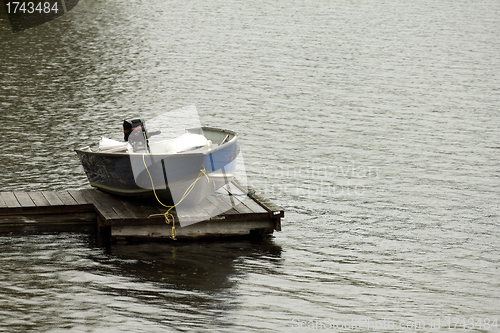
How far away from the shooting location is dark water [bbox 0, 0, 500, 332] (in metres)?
8.19

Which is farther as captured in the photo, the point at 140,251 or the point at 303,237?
the point at 303,237

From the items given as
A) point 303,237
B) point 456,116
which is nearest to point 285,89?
point 456,116

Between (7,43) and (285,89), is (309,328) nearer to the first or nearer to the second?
(285,89)

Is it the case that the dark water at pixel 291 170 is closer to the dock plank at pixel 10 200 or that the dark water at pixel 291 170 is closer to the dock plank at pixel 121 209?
the dock plank at pixel 121 209

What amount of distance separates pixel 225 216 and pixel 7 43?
71.6 ft

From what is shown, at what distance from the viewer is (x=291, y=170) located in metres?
13.8

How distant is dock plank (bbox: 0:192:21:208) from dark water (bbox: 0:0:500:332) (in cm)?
59

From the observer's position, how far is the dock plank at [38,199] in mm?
10383

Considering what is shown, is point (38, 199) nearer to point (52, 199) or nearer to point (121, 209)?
point (52, 199)

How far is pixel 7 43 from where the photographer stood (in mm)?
28391

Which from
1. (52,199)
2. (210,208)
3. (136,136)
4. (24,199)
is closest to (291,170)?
(210,208)

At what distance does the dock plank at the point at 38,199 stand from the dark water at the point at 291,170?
22.4 inches

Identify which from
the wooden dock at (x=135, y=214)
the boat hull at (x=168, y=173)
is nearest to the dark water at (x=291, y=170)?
the wooden dock at (x=135, y=214)

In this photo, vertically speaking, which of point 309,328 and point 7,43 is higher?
point 7,43
